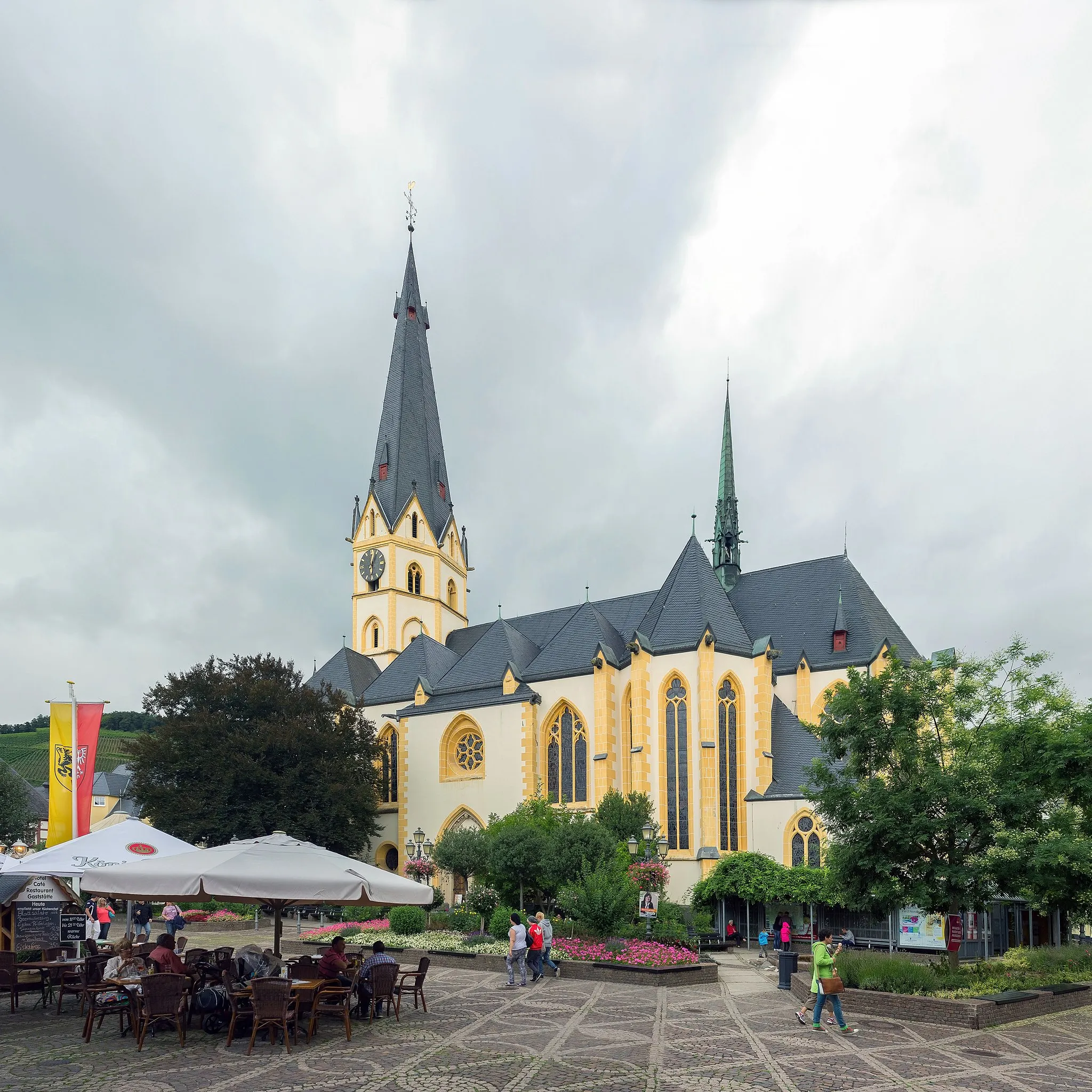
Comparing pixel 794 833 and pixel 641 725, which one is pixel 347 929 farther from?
pixel 794 833

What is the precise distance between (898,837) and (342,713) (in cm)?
3074

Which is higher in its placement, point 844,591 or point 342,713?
point 844,591

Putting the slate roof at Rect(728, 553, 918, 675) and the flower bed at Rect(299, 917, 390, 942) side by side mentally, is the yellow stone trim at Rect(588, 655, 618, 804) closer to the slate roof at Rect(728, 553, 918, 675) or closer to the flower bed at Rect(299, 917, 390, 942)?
the slate roof at Rect(728, 553, 918, 675)

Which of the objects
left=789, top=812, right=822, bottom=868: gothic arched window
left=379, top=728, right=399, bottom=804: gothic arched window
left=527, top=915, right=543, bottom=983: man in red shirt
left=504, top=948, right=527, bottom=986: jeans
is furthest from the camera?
left=379, top=728, right=399, bottom=804: gothic arched window

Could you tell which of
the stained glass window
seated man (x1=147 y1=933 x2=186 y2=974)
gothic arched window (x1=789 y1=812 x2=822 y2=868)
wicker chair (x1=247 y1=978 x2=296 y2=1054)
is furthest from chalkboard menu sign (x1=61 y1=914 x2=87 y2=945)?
the stained glass window

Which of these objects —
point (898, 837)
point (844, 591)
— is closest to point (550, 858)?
point (898, 837)

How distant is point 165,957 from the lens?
14.6 meters

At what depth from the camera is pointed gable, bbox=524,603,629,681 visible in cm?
4519

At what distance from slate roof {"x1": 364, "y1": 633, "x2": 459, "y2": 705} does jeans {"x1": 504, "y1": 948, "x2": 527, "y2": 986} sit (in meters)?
30.8

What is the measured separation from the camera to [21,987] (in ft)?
57.1

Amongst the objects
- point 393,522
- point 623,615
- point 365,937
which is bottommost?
point 365,937

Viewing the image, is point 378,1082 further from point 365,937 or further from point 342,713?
point 342,713

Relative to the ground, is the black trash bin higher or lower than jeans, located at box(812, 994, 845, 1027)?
lower

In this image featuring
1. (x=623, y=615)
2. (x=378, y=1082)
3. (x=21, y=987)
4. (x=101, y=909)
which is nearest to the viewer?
(x=378, y=1082)
